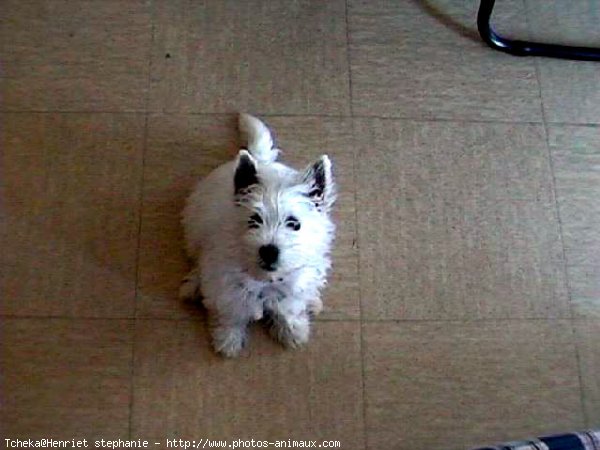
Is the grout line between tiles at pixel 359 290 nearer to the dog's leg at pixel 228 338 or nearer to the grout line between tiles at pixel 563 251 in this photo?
the dog's leg at pixel 228 338

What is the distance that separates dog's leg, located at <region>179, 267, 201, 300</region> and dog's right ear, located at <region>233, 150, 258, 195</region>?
34cm

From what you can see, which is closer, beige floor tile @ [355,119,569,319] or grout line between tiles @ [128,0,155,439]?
grout line between tiles @ [128,0,155,439]

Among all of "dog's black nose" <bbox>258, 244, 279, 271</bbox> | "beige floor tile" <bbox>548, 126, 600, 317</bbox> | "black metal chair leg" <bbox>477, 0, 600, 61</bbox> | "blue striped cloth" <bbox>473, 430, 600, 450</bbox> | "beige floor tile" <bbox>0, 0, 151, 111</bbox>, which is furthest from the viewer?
"black metal chair leg" <bbox>477, 0, 600, 61</bbox>

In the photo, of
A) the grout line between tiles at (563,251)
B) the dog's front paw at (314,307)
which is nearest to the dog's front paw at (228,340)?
the dog's front paw at (314,307)

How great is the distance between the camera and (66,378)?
5.50 ft

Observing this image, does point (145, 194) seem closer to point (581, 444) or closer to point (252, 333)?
point (252, 333)

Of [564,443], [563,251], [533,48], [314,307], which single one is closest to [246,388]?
[314,307]

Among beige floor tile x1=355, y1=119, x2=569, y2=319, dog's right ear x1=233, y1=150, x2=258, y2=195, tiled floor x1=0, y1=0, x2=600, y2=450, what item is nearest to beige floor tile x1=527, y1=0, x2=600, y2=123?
tiled floor x1=0, y1=0, x2=600, y2=450

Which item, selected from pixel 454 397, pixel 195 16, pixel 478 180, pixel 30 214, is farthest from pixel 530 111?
pixel 30 214

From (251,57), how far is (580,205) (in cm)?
96

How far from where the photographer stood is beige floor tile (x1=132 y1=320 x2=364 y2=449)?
1657 mm

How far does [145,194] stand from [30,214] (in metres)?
0.28

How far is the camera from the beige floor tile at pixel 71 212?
69.4 inches

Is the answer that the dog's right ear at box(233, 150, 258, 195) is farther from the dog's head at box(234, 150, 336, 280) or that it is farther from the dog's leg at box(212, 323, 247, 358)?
the dog's leg at box(212, 323, 247, 358)
